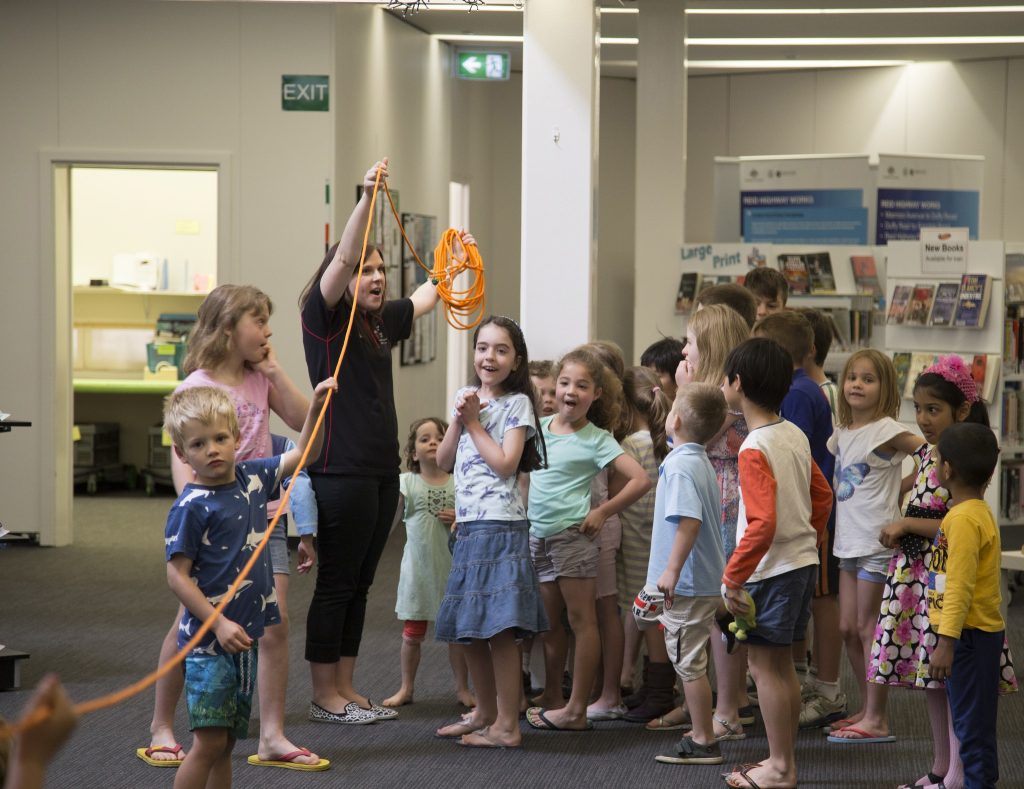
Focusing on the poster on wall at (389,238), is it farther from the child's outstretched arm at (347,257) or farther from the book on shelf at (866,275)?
the child's outstretched arm at (347,257)

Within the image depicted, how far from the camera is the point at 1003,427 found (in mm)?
7441

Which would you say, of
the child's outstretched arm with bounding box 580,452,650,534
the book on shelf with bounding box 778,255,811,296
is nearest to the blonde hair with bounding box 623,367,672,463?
the child's outstretched arm with bounding box 580,452,650,534

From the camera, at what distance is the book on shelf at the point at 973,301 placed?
6902mm

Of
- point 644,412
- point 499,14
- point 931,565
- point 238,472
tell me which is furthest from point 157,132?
point 931,565

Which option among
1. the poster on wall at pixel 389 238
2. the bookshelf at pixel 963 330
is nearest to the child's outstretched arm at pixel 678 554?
the bookshelf at pixel 963 330

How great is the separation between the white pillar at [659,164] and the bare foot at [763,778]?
16.7 ft

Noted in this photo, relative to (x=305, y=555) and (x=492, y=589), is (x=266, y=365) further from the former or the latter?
(x=492, y=589)

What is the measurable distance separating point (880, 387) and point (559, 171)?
151 cm

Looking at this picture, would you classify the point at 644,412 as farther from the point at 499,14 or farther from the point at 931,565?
the point at 499,14

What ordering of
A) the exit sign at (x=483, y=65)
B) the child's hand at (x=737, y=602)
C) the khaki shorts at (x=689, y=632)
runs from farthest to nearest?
the exit sign at (x=483, y=65), the khaki shorts at (x=689, y=632), the child's hand at (x=737, y=602)

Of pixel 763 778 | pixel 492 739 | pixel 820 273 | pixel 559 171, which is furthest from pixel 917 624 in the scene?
pixel 820 273

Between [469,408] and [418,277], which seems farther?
[418,277]

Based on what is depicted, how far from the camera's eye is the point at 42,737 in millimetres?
1437

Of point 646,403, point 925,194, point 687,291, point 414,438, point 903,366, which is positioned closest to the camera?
point 646,403
